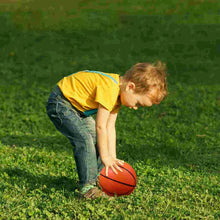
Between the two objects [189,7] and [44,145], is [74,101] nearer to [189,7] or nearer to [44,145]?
[44,145]

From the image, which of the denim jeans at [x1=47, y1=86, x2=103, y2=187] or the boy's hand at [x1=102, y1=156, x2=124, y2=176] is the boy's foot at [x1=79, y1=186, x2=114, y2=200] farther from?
the boy's hand at [x1=102, y1=156, x2=124, y2=176]

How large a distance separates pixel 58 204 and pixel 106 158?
0.81 metres

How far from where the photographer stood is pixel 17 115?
30.2 ft

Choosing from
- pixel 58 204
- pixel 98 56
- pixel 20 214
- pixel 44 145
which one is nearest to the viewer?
pixel 20 214

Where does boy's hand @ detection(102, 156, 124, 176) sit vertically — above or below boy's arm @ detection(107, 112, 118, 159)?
below

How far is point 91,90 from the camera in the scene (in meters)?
4.49

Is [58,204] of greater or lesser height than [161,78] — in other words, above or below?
below

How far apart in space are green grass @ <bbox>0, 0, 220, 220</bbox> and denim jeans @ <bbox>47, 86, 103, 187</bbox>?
0.37 meters

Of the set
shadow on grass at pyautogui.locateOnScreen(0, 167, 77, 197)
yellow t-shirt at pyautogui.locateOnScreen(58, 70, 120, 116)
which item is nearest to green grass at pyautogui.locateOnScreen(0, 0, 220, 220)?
shadow on grass at pyautogui.locateOnScreen(0, 167, 77, 197)

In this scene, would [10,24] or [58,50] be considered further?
[10,24]

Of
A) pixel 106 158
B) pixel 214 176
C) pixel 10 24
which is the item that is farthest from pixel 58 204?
pixel 10 24

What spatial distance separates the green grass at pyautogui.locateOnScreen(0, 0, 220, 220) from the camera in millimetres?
4648

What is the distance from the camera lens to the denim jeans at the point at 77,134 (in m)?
4.57

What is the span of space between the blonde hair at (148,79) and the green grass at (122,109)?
140 centimetres
